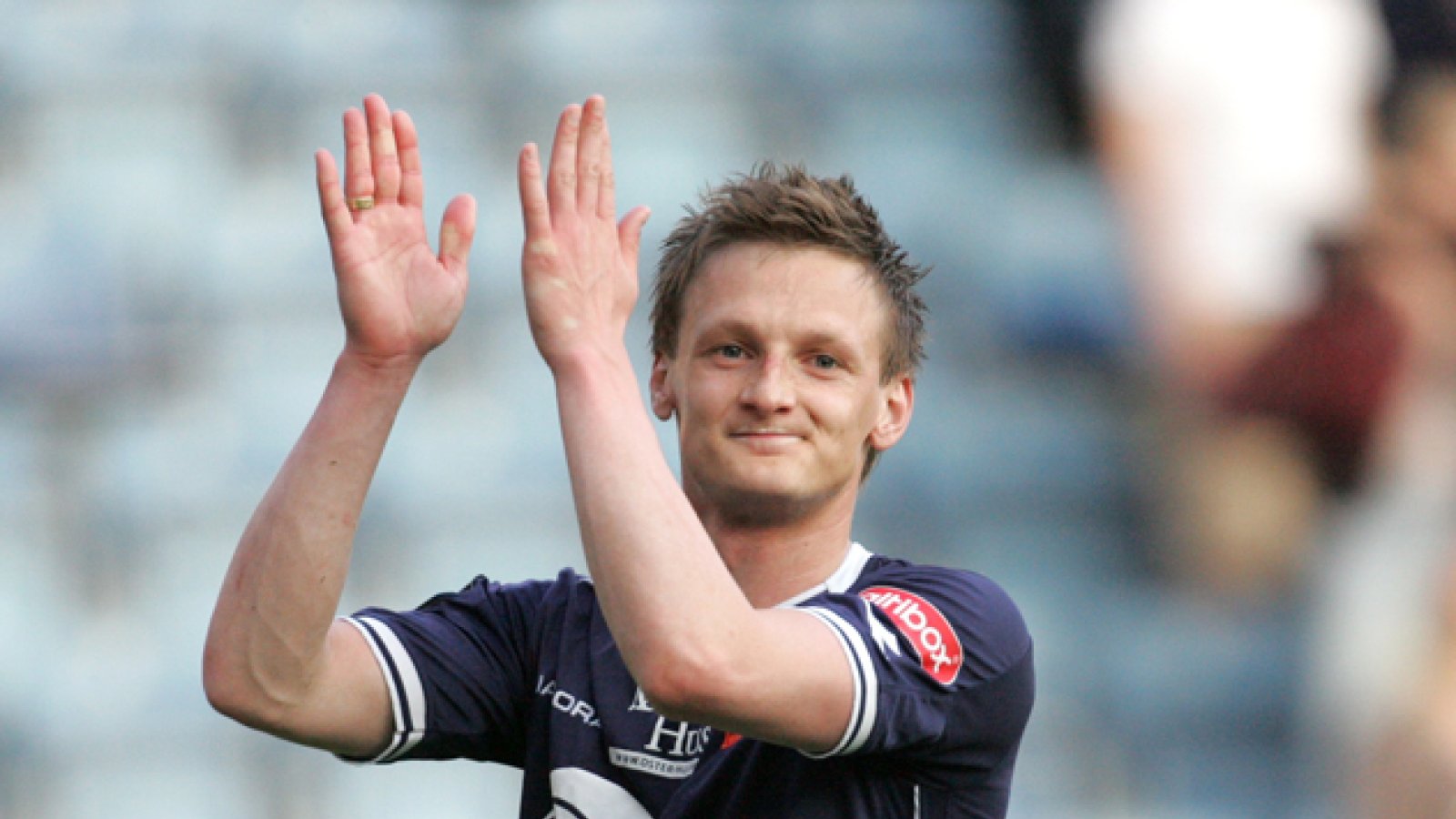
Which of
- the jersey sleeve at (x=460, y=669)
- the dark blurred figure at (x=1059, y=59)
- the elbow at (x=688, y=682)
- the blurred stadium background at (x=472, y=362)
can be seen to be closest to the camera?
the elbow at (x=688, y=682)

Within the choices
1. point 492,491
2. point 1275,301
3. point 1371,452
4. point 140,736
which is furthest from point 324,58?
point 1371,452

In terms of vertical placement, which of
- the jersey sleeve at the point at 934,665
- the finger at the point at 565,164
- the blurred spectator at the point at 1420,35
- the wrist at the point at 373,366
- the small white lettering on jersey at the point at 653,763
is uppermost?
the blurred spectator at the point at 1420,35

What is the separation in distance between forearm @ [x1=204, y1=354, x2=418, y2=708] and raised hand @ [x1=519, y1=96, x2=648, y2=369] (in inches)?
10.5

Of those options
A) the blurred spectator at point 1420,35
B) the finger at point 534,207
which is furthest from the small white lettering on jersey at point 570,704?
the blurred spectator at point 1420,35

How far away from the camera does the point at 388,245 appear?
2424 mm

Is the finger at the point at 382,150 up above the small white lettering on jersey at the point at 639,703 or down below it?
above

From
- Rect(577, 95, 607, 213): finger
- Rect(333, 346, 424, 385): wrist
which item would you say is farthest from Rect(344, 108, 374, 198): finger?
Rect(577, 95, 607, 213): finger

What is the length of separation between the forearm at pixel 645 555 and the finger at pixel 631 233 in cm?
25

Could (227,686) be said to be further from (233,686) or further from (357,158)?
(357,158)

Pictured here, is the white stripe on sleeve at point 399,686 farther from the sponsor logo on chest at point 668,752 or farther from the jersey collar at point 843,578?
the jersey collar at point 843,578

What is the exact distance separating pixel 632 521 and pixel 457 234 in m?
0.59

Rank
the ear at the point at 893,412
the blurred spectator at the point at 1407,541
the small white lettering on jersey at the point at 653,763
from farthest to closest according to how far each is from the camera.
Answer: the blurred spectator at the point at 1407,541 → the ear at the point at 893,412 → the small white lettering on jersey at the point at 653,763

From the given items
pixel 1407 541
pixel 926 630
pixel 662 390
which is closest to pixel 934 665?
pixel 926 630

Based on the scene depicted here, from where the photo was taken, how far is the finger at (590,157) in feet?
7.57
